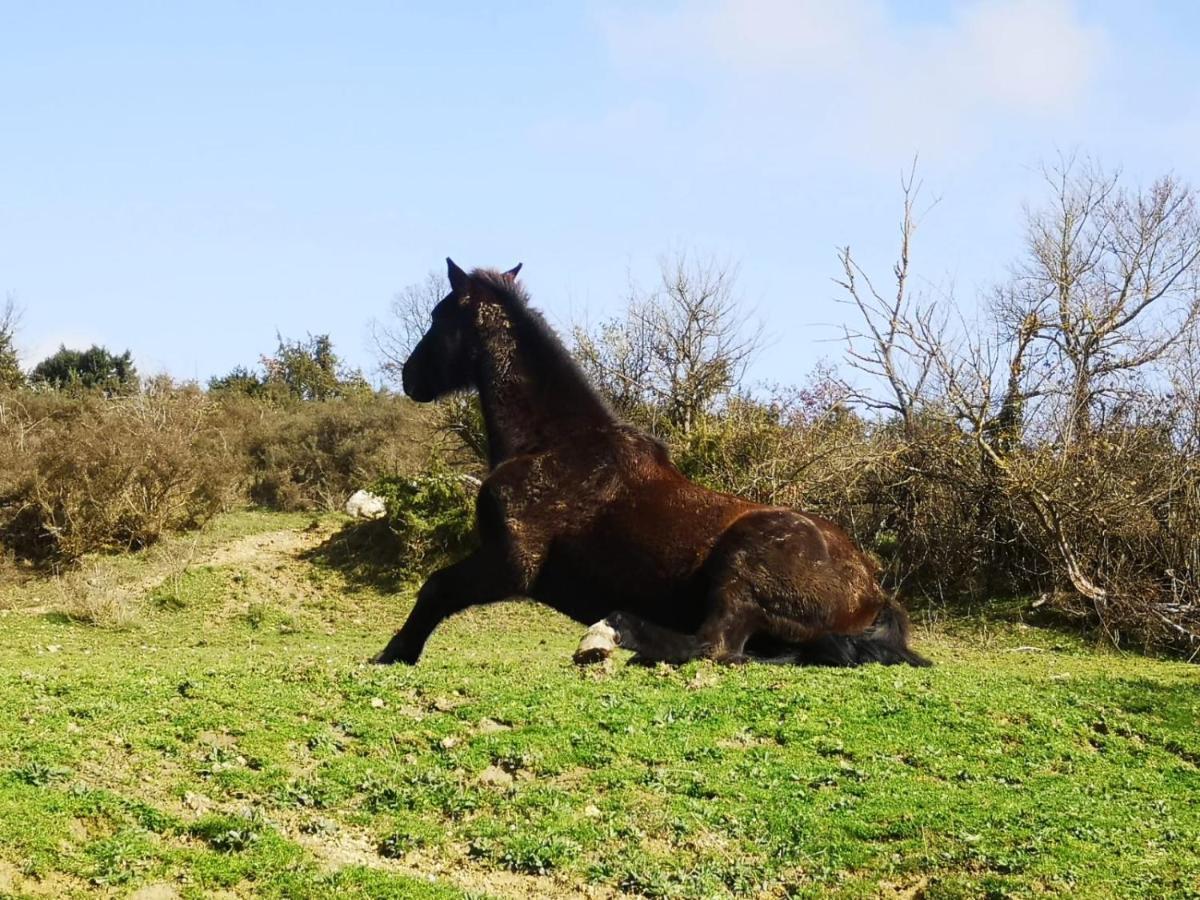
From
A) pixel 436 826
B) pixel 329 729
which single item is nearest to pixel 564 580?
pixel 329 729

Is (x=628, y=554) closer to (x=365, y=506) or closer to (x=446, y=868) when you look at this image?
(x=446, y=868)

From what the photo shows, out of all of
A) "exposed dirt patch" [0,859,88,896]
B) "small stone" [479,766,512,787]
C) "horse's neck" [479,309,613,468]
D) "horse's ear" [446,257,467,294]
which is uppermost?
"horse's ear" [446,257,467,294]

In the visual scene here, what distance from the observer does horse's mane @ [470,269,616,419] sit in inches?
409

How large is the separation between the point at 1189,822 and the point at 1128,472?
12676mm

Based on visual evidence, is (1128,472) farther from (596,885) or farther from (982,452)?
(596,885)

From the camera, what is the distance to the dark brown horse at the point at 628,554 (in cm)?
962

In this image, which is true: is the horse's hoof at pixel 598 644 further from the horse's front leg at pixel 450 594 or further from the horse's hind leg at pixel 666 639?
the horse's front leg at pixel 450 594

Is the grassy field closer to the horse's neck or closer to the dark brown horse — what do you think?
the dark brown horse

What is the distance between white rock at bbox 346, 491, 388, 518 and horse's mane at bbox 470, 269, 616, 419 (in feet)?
48.8

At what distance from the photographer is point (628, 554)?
9.65 metres

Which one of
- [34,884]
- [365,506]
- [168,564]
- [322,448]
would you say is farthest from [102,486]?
[34,884]

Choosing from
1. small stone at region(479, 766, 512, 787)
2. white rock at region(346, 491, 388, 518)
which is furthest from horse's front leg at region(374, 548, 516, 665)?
white rock at region(346, 491, 388, 518)

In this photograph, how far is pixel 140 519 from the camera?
23125mm

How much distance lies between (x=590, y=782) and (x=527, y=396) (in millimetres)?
4079
